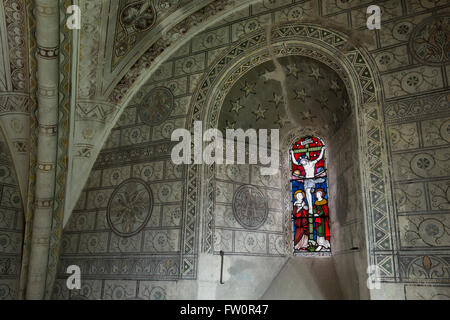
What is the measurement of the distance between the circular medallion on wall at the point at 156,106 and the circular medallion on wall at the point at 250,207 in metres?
1.84

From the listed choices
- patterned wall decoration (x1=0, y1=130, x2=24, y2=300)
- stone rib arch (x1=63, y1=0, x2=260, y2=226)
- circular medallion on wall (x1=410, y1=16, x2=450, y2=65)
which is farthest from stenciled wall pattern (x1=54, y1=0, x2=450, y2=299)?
patterned wall decoration (x1=0, y1=130, x2=24, y2=300)

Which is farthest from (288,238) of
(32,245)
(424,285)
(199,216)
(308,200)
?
(32,245)

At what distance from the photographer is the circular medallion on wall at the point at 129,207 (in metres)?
6.54

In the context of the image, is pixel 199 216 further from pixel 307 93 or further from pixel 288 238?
pixel 307 93

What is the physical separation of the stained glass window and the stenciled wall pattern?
50 centimetres

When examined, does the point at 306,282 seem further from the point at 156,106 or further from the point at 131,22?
the point at 131,22

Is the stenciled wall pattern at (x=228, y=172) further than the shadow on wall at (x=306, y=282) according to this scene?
No

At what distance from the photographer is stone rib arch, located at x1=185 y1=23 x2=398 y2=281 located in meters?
4.86

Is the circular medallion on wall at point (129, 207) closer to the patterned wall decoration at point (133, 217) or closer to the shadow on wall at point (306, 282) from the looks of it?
the patterned wall decoration at point (133, 217)

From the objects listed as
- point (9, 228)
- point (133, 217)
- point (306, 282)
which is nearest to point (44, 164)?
point (9, 228)

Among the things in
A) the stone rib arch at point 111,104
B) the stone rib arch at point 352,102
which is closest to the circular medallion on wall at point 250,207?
the stone rib arch at point 352,102

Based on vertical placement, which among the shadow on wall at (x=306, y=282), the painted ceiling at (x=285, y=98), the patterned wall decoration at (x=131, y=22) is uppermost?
the patterned wall decoration at (x=131, y=22)

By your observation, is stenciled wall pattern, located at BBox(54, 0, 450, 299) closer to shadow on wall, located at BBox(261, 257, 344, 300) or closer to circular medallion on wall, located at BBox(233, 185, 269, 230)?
circular medallion on wall, located at BBox(233, 185, 269, 230)

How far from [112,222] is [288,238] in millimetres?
2970
